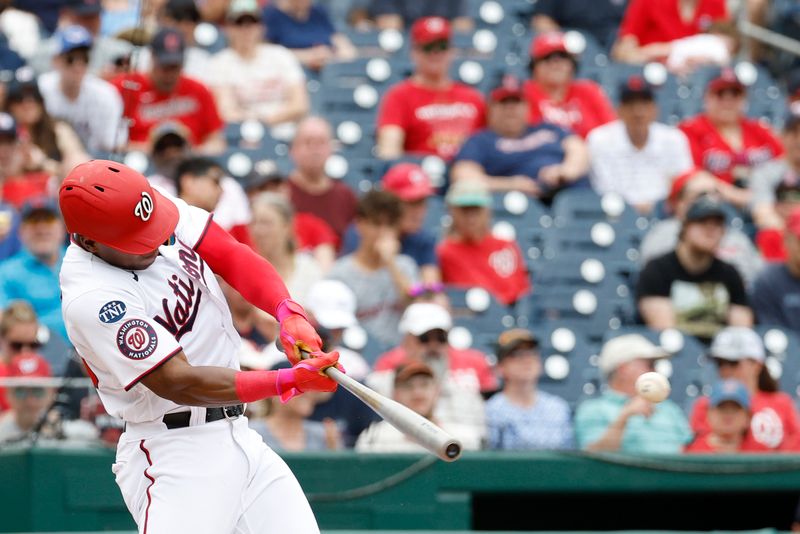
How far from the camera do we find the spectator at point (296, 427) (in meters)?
6.21

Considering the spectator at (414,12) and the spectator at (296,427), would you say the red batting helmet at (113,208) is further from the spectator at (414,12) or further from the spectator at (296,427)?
the spectator at (414,12)

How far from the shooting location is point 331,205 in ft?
26.8

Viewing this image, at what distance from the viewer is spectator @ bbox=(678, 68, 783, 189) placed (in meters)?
9.07

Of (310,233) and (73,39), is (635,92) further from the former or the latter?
(73,39)

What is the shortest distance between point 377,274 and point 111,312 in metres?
3.69

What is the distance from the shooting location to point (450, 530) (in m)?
6.24

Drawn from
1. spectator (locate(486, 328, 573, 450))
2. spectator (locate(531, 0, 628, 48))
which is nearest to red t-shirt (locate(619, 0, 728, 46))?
spectator (locate(531, 0, 628, 48))

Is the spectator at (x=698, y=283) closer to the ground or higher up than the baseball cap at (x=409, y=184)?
closer to the ground

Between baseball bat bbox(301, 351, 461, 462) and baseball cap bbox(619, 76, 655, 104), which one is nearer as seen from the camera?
baseball bat bbox(301, 351, 461, 462)

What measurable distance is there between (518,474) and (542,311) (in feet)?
5.42

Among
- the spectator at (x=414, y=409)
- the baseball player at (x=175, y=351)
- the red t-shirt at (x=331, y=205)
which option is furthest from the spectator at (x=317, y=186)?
the baseball player at (x=175, y=351)

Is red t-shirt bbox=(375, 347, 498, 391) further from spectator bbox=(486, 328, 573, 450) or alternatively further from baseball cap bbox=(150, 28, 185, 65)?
baseball cap bbox=(150, 28, 185, 65)

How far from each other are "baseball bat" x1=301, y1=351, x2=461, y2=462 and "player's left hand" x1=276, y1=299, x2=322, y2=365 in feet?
0.07

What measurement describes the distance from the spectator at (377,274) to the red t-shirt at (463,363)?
0.37 meters
